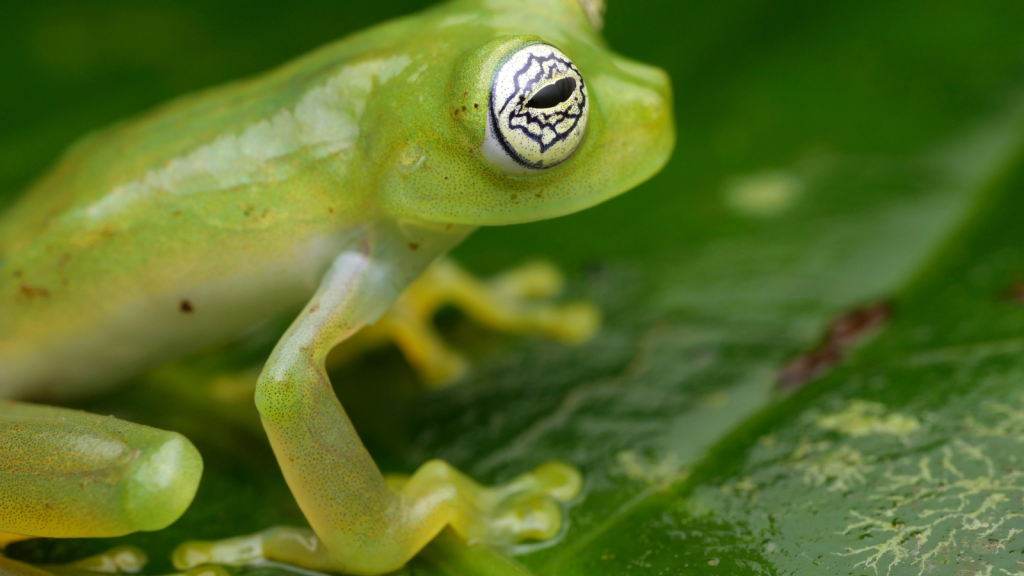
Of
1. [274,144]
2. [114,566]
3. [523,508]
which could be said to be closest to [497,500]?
[523,508]

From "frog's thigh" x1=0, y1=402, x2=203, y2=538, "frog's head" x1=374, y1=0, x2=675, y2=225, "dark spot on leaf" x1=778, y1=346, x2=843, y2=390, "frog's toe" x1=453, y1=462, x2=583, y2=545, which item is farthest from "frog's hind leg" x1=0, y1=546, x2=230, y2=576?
"dark spot on leaf" x1=778, y1=346, x2=843, y2=390

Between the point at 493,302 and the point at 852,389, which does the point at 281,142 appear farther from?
the point at 852,389

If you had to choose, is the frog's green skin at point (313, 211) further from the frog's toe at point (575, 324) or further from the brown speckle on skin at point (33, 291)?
the frog's toe at point (575, 324)

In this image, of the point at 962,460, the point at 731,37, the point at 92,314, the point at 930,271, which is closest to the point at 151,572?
the point at 92,314

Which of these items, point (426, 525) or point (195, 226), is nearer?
point (426, 525)

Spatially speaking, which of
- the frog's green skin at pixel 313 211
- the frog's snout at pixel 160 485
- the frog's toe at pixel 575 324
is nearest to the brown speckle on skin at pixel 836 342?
the frog's toe at pixel 575 324

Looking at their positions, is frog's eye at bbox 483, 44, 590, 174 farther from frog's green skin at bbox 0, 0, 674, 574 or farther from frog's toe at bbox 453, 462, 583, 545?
frog's toe at bbox 453, 462, 583, 545

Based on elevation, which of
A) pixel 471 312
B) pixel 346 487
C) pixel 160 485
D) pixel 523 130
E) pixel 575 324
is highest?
pixel 523 130

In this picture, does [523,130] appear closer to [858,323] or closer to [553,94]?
[553,94]
